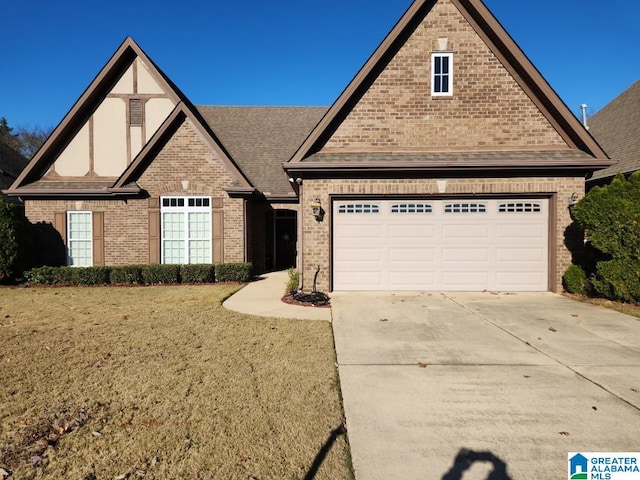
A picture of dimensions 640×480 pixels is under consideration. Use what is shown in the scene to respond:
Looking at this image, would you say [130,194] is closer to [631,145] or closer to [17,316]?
[17,316]

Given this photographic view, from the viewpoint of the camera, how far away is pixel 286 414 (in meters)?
3.48

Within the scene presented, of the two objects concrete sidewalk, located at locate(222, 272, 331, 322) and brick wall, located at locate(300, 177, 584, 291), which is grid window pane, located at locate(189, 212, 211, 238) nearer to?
concrete sidewalk, located at locate(222, 272, 331, 322)

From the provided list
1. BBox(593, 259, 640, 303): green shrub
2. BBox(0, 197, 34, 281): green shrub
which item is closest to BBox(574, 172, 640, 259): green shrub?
BBox(593, 259, 640, 303): green shrub

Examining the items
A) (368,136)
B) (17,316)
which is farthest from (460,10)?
(17,316)

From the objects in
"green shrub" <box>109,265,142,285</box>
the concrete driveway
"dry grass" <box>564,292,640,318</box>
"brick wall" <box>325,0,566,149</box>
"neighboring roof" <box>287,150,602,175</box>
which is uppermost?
"brick wall" <box>325,0,566,149</box>

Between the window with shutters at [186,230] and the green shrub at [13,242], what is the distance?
14.2 ft

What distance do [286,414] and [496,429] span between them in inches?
78.3

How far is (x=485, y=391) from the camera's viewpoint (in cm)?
403

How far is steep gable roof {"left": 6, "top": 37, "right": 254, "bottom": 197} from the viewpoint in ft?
40.9

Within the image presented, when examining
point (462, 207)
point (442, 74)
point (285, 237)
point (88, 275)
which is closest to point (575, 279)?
point (462, 207)

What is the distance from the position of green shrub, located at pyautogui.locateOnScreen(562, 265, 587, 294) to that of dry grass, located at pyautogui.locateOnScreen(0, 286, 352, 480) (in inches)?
277

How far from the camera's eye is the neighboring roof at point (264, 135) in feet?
51.5

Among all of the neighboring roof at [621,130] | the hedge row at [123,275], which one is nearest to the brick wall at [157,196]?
the hedge row at [123,275]

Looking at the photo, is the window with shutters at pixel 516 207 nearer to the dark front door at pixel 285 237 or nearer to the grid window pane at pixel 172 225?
the dark front door at pixel 285 237
